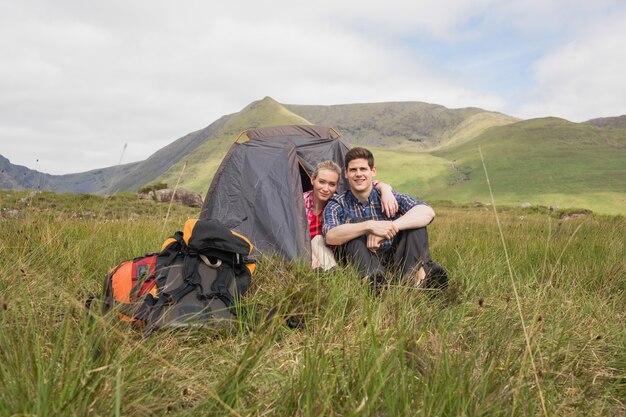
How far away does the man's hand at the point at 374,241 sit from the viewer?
4390mm

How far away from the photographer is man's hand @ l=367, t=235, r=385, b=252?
439cm

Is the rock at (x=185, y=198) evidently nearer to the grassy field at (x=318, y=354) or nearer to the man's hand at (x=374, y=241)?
the grassy field at (x=318, y=354)

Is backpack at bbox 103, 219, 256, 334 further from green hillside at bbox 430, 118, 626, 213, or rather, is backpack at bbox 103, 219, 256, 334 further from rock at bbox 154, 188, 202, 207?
green hillside at bbox 430, 118, 626, 213

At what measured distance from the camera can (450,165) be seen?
11488 centimetres

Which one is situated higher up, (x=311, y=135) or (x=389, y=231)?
(x=311, y=135)

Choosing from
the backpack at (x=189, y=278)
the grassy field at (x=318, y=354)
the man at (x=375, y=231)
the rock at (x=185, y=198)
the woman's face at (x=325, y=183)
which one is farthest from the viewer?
the rock at (x=185, y=198)

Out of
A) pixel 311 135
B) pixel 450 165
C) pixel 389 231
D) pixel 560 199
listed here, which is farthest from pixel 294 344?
pixel 450 165

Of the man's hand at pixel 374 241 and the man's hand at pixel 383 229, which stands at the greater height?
the man's hand at pixel 383 229

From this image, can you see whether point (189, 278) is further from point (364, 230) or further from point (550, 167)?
point (550, 167)

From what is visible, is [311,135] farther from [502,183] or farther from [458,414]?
[502,183]

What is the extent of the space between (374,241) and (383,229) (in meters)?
0.16

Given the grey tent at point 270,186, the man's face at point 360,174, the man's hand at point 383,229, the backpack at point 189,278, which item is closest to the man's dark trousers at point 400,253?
the man's hand at point 383,229

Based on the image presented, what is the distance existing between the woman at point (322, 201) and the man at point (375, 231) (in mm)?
137

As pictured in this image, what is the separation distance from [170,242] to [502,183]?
9766cm
